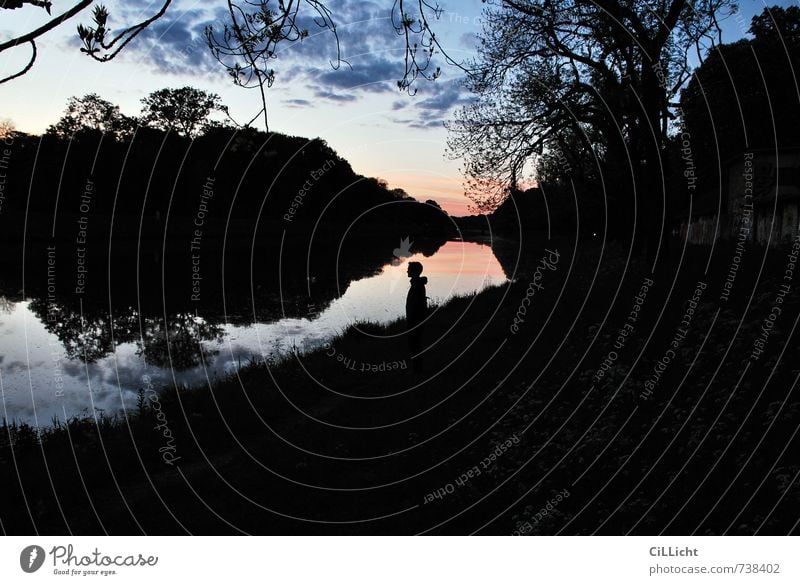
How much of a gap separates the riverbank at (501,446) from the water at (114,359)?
251 cm

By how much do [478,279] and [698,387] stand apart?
1425 inches

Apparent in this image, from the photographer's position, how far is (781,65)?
2425 centimetres

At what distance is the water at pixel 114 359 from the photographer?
46.5 ft

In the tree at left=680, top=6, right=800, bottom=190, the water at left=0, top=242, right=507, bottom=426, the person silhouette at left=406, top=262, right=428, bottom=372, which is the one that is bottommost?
the water at left=0, top=242, right=507, bottom=426

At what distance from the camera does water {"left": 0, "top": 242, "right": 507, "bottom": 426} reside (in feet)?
46.5

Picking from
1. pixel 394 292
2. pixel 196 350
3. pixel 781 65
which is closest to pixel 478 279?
pixel 394 292

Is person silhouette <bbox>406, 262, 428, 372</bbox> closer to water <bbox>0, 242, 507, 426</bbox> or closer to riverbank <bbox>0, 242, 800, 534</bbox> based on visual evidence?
riverbank <bbox>0, 242, 800, 534</bbox>

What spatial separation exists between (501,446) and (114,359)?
621 inches

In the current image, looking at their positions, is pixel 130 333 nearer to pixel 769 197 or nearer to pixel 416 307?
pixel 416 307

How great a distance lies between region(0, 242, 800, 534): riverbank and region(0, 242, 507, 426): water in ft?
8.24

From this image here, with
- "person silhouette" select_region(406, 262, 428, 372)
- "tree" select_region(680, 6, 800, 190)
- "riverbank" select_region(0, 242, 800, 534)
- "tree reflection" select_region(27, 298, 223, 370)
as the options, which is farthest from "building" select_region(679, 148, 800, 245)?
"tree reflection" select_region(27, 298, 223, 370)

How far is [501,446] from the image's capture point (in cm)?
809

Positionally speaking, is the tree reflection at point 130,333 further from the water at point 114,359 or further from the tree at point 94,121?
the tree at point 94,121

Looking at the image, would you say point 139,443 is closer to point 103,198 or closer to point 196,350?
point 196,350
